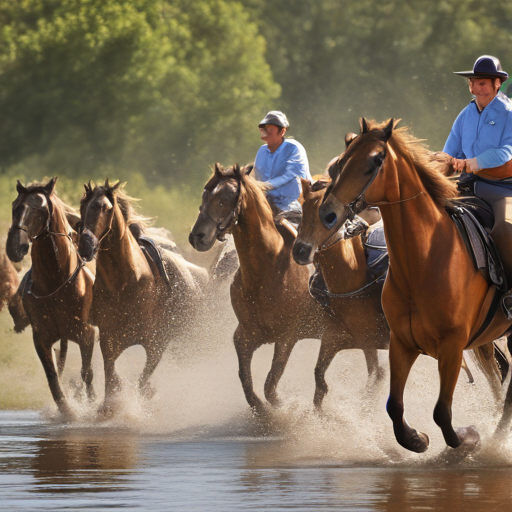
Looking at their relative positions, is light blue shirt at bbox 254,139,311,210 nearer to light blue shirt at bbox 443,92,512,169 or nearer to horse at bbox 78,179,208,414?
horse at bbox 78,179,208,414

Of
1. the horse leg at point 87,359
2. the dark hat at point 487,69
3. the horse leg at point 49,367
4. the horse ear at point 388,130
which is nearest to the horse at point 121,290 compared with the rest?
the horse leg at point 87,359

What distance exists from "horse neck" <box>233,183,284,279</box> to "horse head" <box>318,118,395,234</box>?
3457 mm

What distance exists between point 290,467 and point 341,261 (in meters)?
2.91

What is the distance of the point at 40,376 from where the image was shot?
17.2 metres

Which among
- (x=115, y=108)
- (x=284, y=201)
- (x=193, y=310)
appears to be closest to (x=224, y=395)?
(x=193, y=310)

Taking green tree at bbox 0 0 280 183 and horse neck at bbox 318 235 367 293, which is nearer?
horse neck at bbox 318 235 367 293

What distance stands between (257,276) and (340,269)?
864mm

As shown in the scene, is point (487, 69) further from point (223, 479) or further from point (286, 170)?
point (286, 170)

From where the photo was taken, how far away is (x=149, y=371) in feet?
→ 41.8

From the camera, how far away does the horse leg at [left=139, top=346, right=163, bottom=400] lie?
1258 cm

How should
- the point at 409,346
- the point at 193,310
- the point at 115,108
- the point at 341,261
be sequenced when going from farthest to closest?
1. the point at 115,108
2. the point at 193,310
3. the point at 341,261
4. the point at 409,346

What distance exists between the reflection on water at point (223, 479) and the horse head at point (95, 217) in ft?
6.80

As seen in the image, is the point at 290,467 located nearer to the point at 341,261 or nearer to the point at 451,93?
the point at 341,261

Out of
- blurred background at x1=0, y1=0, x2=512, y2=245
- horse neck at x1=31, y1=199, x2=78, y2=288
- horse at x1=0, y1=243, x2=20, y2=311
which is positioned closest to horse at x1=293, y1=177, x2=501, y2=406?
horse neck at x1=31, y1=199, x2=78, y2=288
